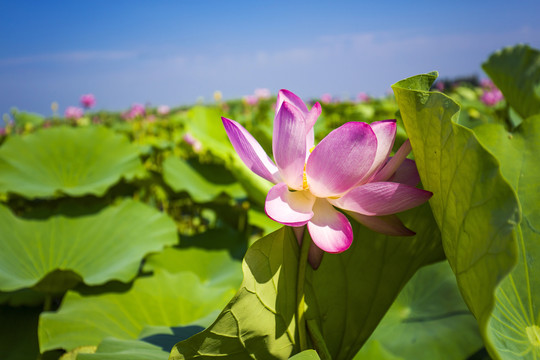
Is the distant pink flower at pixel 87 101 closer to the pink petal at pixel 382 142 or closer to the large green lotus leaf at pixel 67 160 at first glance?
the large green lotus leaf at pixel 67 160

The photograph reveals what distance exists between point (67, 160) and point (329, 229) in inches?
66.9

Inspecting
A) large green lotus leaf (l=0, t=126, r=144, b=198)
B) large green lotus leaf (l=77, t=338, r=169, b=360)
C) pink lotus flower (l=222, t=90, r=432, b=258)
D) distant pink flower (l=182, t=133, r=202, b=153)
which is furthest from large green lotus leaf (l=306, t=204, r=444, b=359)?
distant pink flower (l=182, t=133, r=202, b=153)

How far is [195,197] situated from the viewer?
69.2 inches

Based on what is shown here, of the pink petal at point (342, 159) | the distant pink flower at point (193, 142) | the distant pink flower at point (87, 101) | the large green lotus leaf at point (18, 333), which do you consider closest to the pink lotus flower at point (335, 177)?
the pink petal at point (342, 159)

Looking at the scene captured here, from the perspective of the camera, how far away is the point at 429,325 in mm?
693

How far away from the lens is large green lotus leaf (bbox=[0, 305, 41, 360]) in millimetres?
1089

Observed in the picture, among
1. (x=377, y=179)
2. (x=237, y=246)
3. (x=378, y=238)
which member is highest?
(x=377, y=179)

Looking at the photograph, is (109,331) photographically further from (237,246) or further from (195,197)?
(195,197)

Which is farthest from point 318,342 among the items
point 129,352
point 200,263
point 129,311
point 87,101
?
point 87,101

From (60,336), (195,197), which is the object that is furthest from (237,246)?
(60,336)

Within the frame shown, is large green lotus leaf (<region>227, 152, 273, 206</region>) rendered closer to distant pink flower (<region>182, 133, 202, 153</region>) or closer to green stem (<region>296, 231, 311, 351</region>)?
green stem (<region>296, 231, 311, 351</region>)

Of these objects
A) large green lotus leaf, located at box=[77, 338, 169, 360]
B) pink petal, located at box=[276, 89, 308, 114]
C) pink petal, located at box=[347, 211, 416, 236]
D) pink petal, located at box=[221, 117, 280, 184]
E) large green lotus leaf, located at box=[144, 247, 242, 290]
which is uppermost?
pink petal, located at box=[276, 89, 308, 114]

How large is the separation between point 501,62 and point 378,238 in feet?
3.27

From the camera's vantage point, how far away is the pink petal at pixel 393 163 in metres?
0.41
